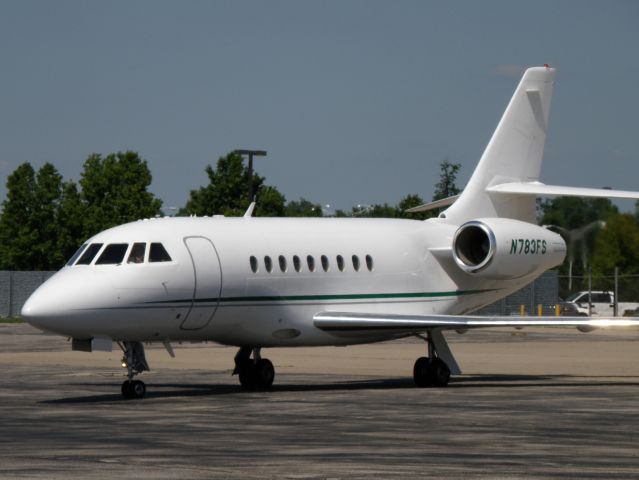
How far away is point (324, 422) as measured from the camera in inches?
752

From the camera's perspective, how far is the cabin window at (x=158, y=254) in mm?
23875

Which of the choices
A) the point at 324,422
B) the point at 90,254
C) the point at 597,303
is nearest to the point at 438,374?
the point at 90,254

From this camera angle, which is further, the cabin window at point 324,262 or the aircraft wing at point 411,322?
the cabin window at point 324,262

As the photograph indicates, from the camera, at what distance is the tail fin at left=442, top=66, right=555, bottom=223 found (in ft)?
99.8

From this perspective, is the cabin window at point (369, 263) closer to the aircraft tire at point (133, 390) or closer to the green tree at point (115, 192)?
the aircraft tire at point (133, 390)

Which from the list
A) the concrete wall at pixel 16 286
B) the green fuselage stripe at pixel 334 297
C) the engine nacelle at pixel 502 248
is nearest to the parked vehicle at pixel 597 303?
the concrete wall at pixel 16 286

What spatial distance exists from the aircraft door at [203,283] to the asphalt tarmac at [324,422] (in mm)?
1312

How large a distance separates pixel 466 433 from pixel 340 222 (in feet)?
36.3

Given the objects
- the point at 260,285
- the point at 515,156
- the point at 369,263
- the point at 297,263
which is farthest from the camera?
the point at 515,156

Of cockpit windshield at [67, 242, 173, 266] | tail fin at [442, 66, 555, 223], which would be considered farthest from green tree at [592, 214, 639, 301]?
cockpit windshield at [67, 242, 173, 266]

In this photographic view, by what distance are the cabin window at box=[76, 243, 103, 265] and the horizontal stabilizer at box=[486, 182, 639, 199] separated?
31.7ft

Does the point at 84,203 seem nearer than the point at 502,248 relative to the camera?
No

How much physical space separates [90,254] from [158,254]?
3.67 feet

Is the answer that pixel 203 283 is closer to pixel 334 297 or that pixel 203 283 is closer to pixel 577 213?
pixel 334 297
